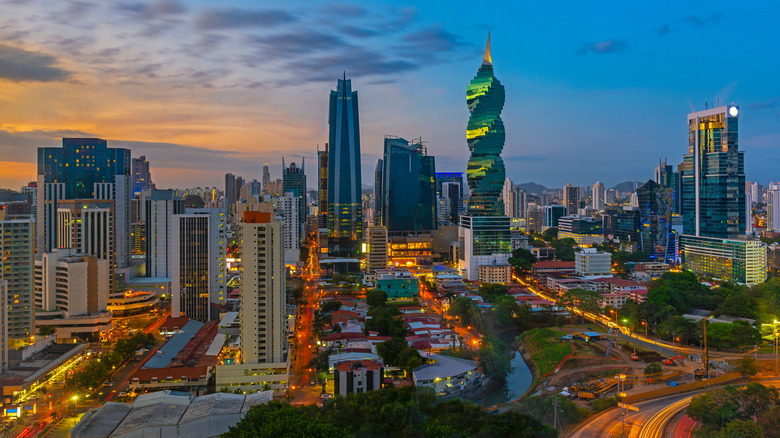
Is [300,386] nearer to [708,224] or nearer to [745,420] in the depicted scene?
[745,420]

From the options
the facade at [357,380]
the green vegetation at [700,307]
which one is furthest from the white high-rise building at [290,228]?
the facade at [357,380]

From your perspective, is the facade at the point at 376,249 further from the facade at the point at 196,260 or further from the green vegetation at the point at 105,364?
the green vegetation at the point at 105,364

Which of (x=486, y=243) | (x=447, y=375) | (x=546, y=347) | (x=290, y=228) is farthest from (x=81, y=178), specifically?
(x=546, y=347)

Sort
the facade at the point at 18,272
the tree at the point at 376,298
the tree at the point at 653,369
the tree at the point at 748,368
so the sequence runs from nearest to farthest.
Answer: the tree at the point at 748,368 → the tree at the point at 653,369 → the facade at the point at 18,272 → the tree at the point at 376,298

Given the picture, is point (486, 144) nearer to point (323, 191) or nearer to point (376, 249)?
point (376, 249)

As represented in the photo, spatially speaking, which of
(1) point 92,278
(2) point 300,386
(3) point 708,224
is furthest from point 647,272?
(1) point 92,278

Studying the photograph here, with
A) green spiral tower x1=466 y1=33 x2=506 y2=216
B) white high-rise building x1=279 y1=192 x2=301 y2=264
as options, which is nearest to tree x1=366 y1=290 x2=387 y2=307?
green spiral tower x1=466 y1=33 x2=506 y2=216

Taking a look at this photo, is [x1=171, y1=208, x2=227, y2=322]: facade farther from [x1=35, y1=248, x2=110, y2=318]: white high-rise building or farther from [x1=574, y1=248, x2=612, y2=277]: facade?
[x1=574, y1=248, x2=612, y2=277]: facade
